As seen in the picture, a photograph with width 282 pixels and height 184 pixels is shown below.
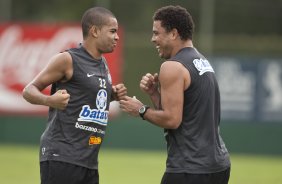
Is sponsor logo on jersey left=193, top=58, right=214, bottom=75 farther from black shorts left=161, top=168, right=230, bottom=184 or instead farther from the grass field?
the grass field

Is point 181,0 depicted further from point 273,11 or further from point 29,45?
point 29,45

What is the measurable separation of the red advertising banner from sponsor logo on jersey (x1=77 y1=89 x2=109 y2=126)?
11355mm

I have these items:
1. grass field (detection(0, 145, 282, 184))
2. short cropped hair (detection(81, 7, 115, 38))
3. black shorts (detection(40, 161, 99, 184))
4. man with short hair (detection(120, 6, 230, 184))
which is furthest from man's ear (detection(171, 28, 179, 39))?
grass field (detection(0, 145, 282, 184))

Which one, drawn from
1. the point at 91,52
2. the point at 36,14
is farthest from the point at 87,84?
the point at 36,14

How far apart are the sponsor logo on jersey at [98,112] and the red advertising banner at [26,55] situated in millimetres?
11355

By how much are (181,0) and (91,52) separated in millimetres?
11792

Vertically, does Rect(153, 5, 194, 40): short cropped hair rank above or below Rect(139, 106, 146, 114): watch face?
above

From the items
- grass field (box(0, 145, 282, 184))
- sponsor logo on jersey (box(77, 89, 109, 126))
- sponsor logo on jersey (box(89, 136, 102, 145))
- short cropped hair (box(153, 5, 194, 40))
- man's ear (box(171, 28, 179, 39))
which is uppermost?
short cropped hair (box(153, 5, 194, 40))

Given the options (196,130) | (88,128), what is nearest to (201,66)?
(196,130)

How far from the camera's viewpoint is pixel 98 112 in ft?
24.1

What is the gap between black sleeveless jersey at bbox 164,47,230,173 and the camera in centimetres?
684

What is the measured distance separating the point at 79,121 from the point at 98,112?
22 centimetres

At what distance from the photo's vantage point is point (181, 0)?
19.1 metres

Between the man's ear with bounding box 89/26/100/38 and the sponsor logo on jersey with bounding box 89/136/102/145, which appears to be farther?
the man's ear with bounding box 89/26/100/38
